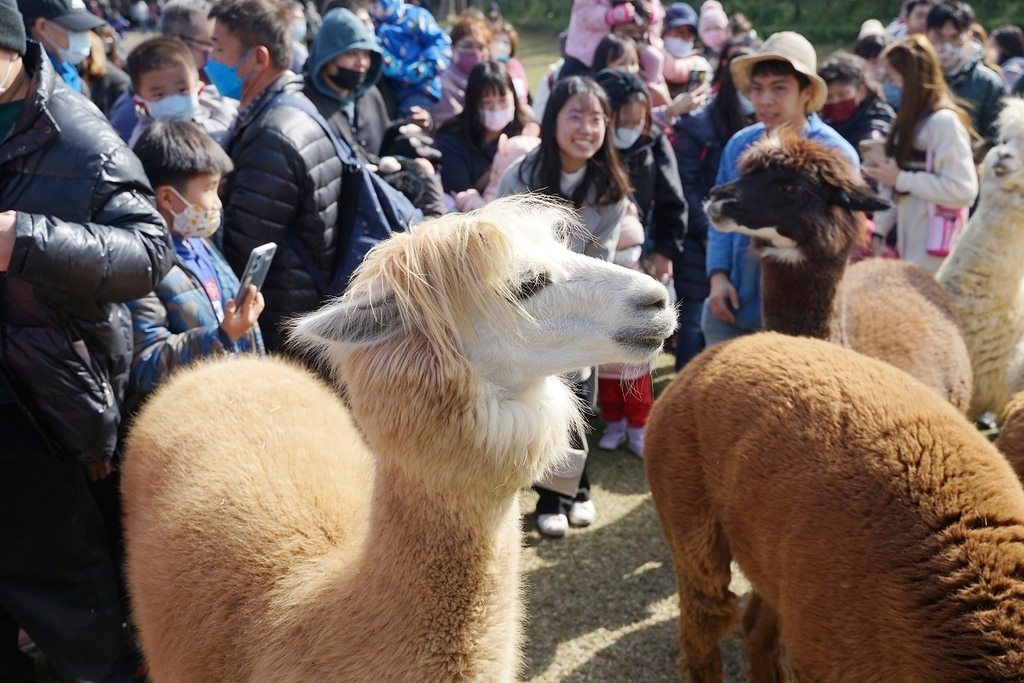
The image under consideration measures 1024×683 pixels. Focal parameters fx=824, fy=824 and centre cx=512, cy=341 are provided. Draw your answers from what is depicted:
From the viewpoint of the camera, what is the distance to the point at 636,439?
4.64 meters

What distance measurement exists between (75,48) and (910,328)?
3.47 metres

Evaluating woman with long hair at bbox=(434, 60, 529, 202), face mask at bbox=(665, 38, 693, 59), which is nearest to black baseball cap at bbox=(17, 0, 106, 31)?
woman with long hair at bbox=(434, 60, 529, 202)

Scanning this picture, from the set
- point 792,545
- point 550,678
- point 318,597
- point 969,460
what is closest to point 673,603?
point 550,678

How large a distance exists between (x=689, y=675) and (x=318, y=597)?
151 centimetres

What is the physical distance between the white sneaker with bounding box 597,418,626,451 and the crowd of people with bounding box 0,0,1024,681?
0.04ft

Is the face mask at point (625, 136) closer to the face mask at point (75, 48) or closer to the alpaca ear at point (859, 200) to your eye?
the alpaca ear at point (859, 200)

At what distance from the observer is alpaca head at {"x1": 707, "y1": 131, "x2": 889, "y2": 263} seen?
3094mm

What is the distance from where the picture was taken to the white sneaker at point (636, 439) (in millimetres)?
4633

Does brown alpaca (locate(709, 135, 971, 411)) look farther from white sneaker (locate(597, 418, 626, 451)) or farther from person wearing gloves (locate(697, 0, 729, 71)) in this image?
person wearing gloves (locate(697, 0, 729, 71))

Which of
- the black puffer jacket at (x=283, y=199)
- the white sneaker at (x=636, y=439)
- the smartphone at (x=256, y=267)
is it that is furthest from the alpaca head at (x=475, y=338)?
Answer: the white sneaker at (x=636, y=439)

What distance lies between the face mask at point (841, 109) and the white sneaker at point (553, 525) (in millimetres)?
3421

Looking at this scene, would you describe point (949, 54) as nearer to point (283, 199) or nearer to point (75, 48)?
point (283, 199)

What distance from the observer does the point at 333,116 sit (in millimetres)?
3537

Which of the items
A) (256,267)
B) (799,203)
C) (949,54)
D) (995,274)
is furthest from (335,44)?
(949,54)
